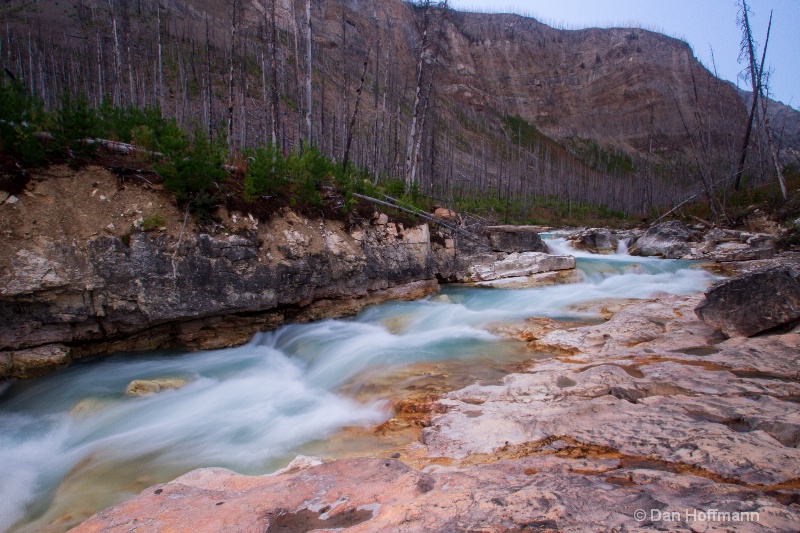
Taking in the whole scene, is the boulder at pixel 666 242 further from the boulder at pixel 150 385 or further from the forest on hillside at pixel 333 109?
the boulder at pixel 150 385

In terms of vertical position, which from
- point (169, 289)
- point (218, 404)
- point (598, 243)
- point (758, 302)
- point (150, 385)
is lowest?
point (218, 404)

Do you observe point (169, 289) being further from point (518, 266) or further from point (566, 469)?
point (518, 266)

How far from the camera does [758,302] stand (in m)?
6.22

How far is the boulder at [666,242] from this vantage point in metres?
18.6

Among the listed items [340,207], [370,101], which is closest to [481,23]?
[370,101]

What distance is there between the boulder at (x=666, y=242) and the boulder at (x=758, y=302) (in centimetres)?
1391

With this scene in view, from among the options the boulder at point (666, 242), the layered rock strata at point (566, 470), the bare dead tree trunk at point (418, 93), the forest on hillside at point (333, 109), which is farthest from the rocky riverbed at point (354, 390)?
the boulder at point (666, 242)

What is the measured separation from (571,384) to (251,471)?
382 centimetres

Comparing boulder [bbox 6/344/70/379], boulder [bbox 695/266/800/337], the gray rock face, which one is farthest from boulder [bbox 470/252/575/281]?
boulder [bbox 6/344/70/379]

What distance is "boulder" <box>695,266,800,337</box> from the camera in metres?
6.01

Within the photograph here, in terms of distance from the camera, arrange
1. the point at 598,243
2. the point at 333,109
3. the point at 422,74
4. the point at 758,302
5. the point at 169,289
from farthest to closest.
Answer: the point at 333,109
the point at 598,243
the point at 422,74
the point at 169,289
the point at 758,302

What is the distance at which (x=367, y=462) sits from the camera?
11.0 ft

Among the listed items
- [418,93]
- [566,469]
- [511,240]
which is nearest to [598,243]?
[511,240]

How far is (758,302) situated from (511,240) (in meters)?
10.0
